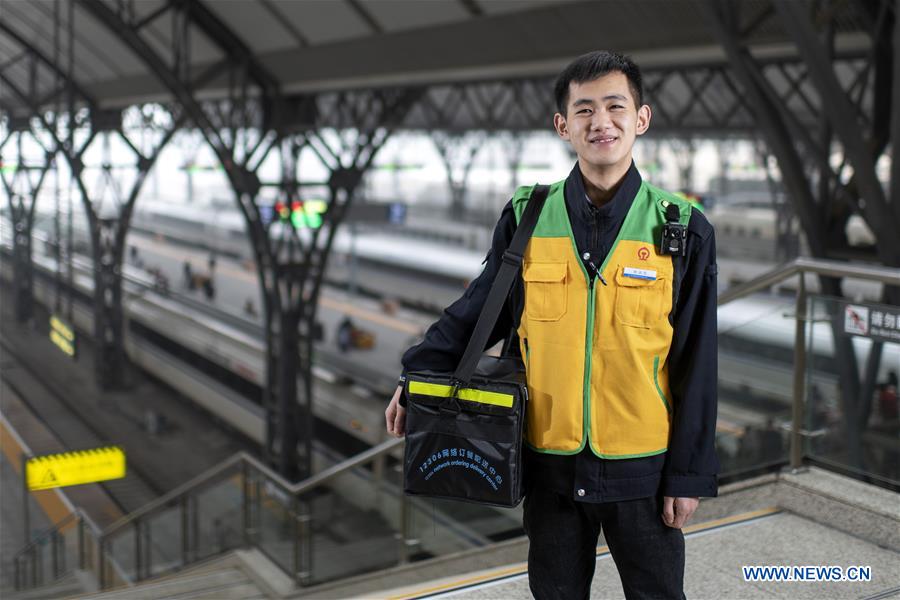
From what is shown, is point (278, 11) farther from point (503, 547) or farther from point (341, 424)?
point (341, 424)

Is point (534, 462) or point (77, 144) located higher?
point (77, 144)

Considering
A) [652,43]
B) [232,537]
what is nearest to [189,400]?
[232,537]

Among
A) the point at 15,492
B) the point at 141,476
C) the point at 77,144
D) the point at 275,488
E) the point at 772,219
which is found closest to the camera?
the point at 275,488

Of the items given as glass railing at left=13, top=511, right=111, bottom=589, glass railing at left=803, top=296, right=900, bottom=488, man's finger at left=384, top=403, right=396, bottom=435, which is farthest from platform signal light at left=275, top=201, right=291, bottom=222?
man's finger at left=384, top=403, right=396, bottom=435

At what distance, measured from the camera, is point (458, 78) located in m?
9.70

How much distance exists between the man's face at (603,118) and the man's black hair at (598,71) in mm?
11

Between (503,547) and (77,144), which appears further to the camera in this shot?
(77,144)

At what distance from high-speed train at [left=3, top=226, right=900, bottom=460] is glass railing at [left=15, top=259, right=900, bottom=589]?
0.6 inches

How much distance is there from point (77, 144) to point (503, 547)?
1212cm

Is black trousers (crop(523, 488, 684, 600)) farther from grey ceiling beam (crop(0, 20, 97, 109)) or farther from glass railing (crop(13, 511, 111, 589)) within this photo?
grey ceiling beam (crop(0, 20, 97, 109))

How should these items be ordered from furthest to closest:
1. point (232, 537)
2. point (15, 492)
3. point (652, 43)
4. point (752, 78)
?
point (232, 537) → point (15, 492) → point (652, 43) → point (752, 78)

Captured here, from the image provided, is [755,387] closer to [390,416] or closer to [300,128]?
[390,416]

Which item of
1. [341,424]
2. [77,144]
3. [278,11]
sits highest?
[278,11]

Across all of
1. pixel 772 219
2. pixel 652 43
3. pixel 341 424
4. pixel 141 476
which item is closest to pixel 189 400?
pixel 341 424
